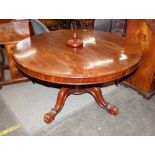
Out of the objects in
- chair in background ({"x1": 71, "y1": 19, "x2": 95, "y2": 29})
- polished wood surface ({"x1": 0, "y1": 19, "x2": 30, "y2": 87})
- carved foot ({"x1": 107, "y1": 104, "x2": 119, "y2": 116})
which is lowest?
carved foot ({"x1": 107, "y1": 104, "x2": 119, "y2": 116})

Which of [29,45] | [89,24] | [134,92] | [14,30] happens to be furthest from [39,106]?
[89,24]

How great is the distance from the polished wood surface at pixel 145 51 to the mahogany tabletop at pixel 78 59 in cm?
36

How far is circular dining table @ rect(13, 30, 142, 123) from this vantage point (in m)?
1.42

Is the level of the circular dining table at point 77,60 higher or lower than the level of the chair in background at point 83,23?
higher

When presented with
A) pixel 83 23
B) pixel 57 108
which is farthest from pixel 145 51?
pixel 83 23

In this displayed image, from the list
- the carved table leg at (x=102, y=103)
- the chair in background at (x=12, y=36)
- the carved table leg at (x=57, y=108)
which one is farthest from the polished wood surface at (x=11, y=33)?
the carved table leg at (x=102, y=103)

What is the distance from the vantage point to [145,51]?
7.34 ft

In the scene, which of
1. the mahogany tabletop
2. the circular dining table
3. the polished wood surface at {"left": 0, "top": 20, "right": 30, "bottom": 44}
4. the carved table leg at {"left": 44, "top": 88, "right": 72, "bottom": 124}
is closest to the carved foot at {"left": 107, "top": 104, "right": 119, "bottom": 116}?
the circular dining table

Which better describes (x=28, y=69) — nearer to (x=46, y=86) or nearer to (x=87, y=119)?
(x=87, y=119)

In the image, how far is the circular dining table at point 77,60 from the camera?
142 cm

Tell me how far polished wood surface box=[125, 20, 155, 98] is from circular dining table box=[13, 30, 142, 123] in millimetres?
345

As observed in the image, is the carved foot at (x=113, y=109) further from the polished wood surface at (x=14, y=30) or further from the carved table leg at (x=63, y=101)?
the polished wood surface at (x=14, y=30)

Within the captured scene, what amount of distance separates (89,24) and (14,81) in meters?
2.33

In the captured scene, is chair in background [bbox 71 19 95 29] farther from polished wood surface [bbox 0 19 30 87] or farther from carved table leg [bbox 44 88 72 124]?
carved table leg [bbox 44 88 72 124]
